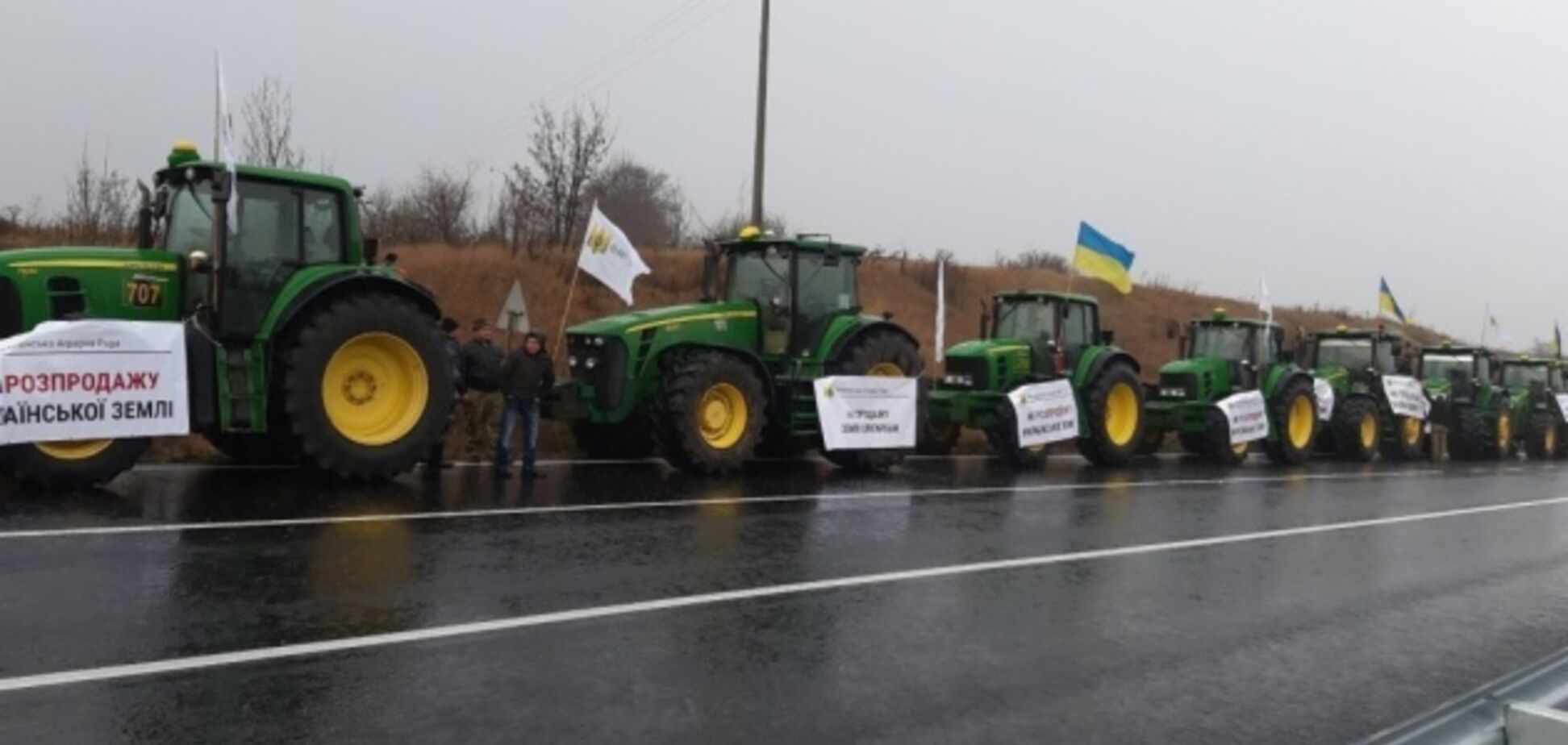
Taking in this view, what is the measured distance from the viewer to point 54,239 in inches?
916

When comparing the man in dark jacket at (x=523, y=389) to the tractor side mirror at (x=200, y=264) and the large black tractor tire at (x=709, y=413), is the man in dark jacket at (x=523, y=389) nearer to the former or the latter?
the large black tractor tire at (x=709, y=413)

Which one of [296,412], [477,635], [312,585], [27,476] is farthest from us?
[296,412]

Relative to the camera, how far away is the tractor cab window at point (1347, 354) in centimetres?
2252

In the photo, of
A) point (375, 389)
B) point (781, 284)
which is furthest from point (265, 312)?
point (781, 284)

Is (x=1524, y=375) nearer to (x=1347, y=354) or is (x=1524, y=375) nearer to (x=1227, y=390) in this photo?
(x=1347, y=354)

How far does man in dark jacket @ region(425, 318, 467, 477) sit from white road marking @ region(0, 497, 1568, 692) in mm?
5085

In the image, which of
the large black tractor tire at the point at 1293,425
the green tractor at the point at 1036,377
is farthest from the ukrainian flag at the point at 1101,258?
the large black tractor tire at the point at 1293,425

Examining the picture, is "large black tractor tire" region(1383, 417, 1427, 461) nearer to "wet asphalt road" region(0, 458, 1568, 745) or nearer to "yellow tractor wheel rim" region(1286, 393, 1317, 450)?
"yellow tractor wheel rim" region(1286, 393, 1317, 450)

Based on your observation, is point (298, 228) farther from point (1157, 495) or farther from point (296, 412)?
point (1157, 495)

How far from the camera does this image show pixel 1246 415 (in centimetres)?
1892

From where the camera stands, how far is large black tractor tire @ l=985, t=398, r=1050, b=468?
15938mm

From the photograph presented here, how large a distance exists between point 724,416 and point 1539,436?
2150 cm

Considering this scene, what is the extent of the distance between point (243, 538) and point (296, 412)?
247 centimetres

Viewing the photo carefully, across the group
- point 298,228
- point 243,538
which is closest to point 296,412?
point 298,228
